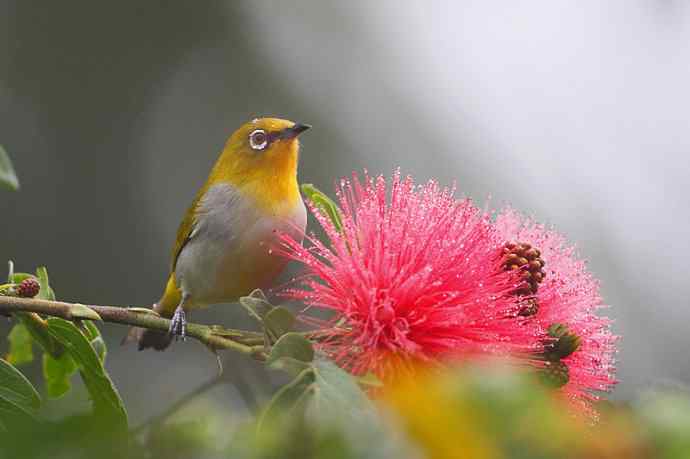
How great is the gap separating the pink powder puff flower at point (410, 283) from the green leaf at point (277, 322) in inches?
4.7

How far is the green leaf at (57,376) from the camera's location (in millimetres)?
2217

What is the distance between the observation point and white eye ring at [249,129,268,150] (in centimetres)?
349

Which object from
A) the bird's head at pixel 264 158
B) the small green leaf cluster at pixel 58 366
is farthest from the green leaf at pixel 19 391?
the bird's head at pixel 264 158

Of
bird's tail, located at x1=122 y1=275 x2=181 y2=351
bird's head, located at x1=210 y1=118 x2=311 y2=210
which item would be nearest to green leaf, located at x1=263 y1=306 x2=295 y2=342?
bird's head, located at x1=210 y1=118 x2=311 y2=210

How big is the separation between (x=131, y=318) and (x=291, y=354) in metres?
0.44

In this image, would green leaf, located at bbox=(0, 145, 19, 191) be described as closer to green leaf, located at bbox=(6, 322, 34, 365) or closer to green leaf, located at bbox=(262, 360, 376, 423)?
green leaf, located at bbox=(262, 360, 376, 423)

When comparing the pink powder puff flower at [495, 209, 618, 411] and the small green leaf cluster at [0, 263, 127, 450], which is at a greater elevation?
the pink powder puff flower at [495, 209, 618, 411]

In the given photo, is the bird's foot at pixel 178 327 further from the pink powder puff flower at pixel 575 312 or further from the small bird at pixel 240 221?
the pink powder puff flower at pixel 575 312

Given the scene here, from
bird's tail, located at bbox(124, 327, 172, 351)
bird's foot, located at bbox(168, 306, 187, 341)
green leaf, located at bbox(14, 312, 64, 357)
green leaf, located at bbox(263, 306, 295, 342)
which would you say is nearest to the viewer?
green leaf, located at bbox(263, 306, 295, 342)

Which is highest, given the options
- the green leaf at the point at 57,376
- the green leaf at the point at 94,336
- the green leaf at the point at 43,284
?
the green leaf at the point at 43,284

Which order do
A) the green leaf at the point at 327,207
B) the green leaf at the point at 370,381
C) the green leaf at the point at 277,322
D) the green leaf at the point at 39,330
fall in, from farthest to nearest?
the green leaf at the point at 327,207 → the green leaf at the point at 39,330 → the green leaf at the point at 277,322 → the green leaf at the point at 370,381

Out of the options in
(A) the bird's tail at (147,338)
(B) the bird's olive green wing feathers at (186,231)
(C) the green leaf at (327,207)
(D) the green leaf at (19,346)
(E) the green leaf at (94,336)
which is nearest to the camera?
(C) the green leaf at (327,207)

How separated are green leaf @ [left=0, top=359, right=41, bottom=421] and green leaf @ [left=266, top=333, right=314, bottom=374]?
55 centimetres

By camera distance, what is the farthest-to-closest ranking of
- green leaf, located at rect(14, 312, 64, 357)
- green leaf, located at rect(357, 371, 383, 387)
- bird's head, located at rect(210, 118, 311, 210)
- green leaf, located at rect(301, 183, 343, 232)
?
bird's head, located at rect(210, 118, 311, 210) < green leaf, located at rect(301, 183, 343, 232) < green leaf, located at rect(14, 312, 64, 357) < green leaf, located at rect(357, 371, 383, 387)
